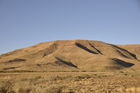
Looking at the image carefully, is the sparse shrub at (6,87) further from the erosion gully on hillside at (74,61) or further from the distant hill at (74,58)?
the distant hill at (74,58)

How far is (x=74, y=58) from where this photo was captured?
115875 millimetres

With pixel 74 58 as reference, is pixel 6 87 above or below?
below

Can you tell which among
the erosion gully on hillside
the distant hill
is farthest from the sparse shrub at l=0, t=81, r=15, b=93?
the distant hill

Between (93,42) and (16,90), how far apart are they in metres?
130

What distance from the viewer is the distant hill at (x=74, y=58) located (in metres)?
95.4

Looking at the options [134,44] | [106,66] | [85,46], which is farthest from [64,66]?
[134,44]

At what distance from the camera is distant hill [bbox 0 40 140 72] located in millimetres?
95375

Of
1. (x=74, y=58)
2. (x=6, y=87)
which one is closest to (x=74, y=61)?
(x=74, y=58)

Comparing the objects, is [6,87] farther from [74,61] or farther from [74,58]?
[74,58]

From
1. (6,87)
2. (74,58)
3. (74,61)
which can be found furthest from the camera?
(74,58)

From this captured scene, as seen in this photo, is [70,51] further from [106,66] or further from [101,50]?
[106,66]

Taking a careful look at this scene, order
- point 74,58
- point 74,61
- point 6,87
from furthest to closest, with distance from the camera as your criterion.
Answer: point 74,58 → point 74,61 → point 6,87

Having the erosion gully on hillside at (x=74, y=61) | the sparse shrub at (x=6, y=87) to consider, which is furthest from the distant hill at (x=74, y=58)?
the sparse shrub at (x=6, y=87)

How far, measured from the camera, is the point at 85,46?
139m
